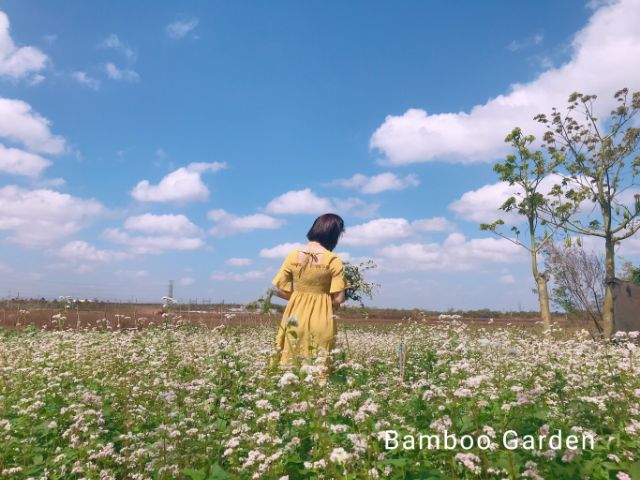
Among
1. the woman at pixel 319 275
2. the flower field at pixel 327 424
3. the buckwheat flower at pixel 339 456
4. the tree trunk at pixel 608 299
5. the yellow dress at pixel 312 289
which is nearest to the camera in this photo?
the buckwheat flower at pixel 339 456

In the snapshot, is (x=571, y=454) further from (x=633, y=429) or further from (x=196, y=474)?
(x=196, y=474)

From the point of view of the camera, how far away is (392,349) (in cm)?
978

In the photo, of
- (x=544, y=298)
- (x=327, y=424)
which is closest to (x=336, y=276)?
(x=327, y=424)

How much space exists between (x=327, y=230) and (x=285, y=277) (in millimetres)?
763

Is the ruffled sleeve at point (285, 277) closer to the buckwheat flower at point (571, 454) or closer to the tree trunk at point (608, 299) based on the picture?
the buckwheat flower at point (571, 454)

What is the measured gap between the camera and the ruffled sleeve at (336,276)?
5.50 metres

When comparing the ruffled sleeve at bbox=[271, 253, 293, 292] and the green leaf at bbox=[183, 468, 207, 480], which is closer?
the green leaf at bbox=[183, 468, 207, 480]

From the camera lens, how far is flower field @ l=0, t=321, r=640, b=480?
2604 millimetres

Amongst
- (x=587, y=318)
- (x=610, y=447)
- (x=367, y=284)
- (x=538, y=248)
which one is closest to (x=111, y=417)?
(x=610, y=447)

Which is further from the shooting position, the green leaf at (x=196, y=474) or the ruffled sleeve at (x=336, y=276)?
the ruffled sleeve at (x=336, y=276)

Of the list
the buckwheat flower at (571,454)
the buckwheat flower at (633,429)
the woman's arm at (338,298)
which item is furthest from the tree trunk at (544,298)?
the buckwheat flower at (571,454)

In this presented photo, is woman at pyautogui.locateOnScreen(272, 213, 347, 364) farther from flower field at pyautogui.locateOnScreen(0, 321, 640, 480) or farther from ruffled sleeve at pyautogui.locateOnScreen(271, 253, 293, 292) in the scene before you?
flower field at pyautogui.locateOnScreen(0, 321, 640, 480)

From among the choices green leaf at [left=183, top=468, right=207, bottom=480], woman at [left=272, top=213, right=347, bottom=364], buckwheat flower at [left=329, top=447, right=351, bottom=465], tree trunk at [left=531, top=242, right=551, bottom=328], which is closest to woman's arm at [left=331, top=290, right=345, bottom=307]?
Result: woman at [left=272, top=213, right=347, bottom=364]

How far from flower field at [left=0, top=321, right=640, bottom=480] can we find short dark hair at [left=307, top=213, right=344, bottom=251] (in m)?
1.51
